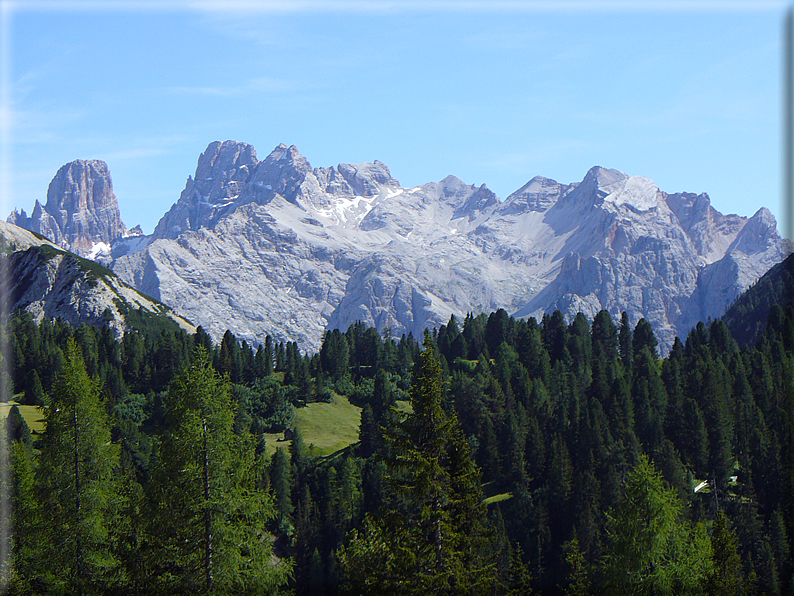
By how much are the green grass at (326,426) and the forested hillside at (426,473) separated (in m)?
2.54

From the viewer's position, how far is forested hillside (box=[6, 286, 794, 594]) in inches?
1252

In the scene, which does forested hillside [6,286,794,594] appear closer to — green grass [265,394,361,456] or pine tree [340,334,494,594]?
pine tree [340,334,494,594]

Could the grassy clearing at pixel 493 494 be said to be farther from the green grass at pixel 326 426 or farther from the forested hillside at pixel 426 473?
the green grass at pixel 326 426

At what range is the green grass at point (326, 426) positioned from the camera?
156m

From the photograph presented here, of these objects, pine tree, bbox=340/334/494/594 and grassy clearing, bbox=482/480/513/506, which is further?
grassy clearing, bbox=482/480/513/506

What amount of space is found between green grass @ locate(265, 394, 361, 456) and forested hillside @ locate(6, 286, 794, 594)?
254 cm

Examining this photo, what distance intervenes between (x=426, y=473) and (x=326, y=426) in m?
137

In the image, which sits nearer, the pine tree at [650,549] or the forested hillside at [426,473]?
the forested hillside at [426,473]

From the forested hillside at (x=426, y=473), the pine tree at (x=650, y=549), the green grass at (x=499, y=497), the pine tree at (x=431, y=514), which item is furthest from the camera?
the green grass at (x=499, y=497)

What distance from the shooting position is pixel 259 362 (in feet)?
650

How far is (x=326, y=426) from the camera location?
6624 inches

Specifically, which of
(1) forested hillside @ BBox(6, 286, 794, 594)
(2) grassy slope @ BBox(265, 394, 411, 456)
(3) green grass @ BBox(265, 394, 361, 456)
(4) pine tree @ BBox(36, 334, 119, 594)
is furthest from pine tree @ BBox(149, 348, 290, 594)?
(3) green grass @ BBox(265, 394, 361, 456)

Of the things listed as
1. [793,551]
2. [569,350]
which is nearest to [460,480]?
[793,551]

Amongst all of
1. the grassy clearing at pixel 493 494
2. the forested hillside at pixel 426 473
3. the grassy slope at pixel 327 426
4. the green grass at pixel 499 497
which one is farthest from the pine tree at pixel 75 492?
the grassy slope at pixel 327 426
